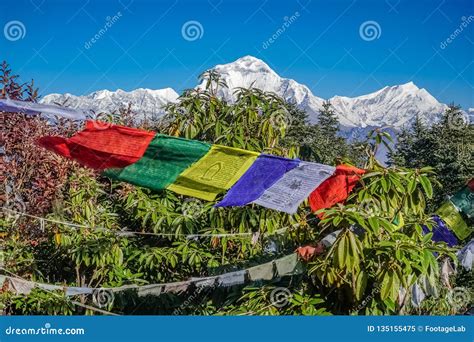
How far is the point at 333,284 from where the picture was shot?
12.8 feet

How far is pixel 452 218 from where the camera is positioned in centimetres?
474

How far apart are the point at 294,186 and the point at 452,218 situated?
1702mm

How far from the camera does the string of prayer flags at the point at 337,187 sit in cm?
386

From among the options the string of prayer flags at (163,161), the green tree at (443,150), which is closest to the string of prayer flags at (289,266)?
the string of prayer flags at (163,161)

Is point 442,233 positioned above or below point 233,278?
above

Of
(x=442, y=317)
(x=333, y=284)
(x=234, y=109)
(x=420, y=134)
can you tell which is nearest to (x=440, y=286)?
(x=442, y=317)

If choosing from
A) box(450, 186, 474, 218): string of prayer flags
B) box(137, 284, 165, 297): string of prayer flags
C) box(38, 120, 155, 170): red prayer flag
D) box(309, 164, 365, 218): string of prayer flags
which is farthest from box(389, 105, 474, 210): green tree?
box(38, 120, 155, 170): red prayer flag

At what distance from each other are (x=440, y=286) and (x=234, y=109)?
2075 millimetres

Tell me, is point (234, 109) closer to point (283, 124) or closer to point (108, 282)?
point (283, 124)

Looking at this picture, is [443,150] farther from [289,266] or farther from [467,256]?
[289,266]

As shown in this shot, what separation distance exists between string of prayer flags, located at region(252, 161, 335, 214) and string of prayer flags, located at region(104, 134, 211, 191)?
0.54 metres

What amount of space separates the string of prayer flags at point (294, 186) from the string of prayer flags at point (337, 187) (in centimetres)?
22

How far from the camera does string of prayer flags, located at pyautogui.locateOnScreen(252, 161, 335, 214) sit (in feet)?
11.6

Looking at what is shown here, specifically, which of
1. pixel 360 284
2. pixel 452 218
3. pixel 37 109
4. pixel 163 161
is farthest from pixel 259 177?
pixel 452 218
